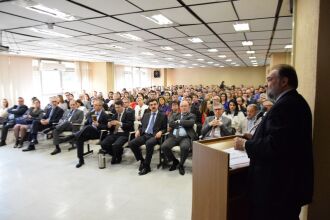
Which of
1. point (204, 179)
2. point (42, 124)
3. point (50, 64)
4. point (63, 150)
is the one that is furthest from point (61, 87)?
point (204, 179)

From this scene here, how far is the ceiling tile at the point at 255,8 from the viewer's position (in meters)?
3.04

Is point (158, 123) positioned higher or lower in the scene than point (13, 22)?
lower

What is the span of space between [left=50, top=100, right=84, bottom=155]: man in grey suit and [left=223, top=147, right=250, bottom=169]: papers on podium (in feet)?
15.1

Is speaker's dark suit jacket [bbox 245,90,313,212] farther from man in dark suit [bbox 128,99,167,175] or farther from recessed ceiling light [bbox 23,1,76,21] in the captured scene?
recessed ceiling light [bbox 23,1,76,21]

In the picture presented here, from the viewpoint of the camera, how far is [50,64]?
10.4m

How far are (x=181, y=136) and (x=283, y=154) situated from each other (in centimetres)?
293

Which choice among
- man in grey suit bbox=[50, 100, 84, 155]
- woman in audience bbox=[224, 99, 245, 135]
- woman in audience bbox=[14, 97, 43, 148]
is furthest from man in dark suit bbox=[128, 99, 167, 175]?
woman in audience bbox=[14, 97, 43, 148]

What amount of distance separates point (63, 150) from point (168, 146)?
289cm

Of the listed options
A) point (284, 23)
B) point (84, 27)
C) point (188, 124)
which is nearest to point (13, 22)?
point (84, 27)

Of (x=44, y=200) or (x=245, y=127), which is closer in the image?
(x=44, y=200)

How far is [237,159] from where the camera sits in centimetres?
167

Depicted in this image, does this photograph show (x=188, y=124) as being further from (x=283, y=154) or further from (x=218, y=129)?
(x=283, y=154)

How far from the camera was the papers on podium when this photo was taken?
1620 millimetres

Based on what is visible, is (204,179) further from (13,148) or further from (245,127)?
(13,148)
